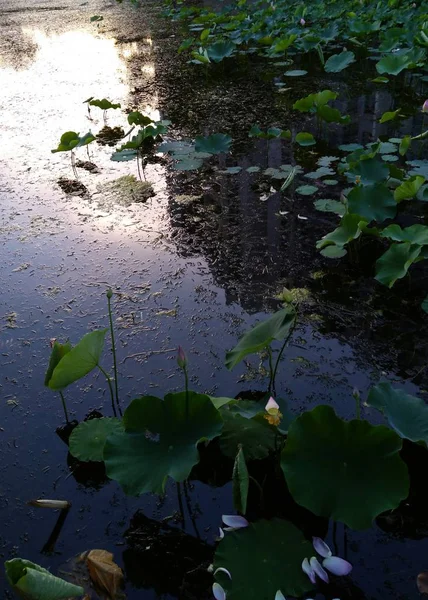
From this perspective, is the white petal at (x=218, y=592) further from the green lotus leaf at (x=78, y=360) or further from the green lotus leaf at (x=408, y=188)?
the green lotus leaf at (x=408, y=188)

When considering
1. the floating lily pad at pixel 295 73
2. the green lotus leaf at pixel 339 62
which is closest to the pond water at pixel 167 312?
the green lotus leaf at pixel 339 62

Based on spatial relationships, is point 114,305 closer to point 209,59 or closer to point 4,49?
point 209,59

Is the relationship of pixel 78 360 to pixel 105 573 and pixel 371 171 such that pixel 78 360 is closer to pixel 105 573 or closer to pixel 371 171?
pixel 105 573

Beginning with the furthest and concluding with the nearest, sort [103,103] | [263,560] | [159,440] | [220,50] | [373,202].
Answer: [220,50] < [103,103] < [373,202] < [159,440] < [263,560]

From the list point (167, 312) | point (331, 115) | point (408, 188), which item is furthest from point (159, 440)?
point (331, 115)

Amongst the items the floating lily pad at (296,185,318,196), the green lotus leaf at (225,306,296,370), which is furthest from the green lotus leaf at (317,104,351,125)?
the green lotus leaf at (225,306,296,370)

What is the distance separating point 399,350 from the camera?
1.50m

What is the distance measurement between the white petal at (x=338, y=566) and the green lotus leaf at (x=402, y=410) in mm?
253

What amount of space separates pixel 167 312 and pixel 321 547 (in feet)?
2.86

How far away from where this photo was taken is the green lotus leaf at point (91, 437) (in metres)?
1.22

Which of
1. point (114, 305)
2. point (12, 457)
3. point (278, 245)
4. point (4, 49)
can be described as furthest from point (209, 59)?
point (12, 457)

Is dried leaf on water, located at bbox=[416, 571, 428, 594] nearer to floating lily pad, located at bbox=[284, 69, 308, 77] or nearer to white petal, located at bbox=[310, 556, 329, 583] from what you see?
white petal, located at bbox=[310, 556, 329, 583]

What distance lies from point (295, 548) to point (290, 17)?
5.23m

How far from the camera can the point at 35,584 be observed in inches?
34.5
